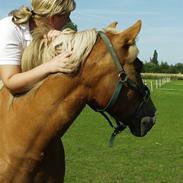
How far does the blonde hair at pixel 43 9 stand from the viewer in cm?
381

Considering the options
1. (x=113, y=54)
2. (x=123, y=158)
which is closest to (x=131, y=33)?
(x=113, y=54)

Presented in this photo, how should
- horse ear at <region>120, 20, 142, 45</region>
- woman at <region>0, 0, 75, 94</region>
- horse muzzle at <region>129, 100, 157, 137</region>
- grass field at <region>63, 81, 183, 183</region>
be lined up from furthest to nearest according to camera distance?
grass field at <region>63, 81, 183, 183</region> → horse muzzle at <region>129, 100, 157, 137</region> → woman at <region>0, 0, 75, 94</region> → horse ear at <region>120, 20, 142, 45</region>

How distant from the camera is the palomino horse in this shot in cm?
355

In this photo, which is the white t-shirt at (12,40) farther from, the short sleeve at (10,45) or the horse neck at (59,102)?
the horse neck at (59,102)

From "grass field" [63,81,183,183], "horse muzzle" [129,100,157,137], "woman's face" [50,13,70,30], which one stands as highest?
"woman's face" [50,13,70,30]

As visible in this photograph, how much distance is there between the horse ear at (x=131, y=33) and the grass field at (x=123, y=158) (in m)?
6.98

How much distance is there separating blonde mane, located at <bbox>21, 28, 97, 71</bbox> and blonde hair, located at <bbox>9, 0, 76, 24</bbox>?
0.14 metres

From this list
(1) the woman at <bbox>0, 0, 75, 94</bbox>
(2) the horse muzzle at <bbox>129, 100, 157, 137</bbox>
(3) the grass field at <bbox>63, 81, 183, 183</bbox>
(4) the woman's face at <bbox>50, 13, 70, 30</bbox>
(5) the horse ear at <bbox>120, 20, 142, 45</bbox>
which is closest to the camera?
(5) the horse ear at <bbox>120, 20, 142, 45</bbox>

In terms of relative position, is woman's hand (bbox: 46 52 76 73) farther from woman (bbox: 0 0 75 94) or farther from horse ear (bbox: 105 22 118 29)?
horse ear (bbox: 105 22 118 29)

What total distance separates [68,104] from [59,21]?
2.36 feet

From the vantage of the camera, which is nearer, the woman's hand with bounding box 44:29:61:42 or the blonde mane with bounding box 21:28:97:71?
the blonde mane with bounding box 21:28:97:71

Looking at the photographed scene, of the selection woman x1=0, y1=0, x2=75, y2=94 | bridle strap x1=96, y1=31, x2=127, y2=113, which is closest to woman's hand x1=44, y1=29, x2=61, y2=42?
woman x1=0, y1=0, x2=75, y2=94

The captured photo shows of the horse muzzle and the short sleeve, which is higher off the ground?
the short sleeve

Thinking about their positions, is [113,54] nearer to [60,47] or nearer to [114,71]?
[114,71]
